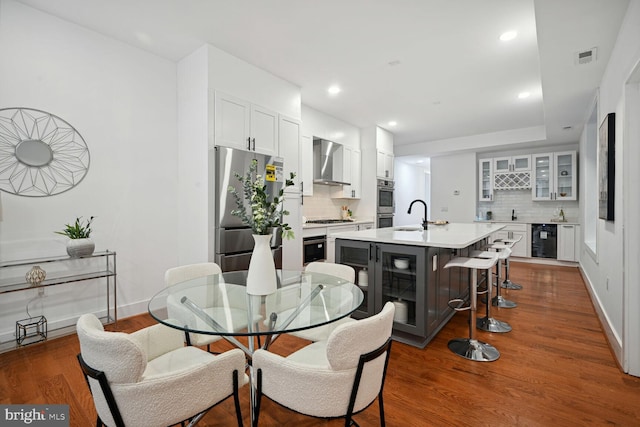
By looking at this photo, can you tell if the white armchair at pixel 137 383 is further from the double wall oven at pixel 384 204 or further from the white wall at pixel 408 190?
the white wall at pixel 408 190

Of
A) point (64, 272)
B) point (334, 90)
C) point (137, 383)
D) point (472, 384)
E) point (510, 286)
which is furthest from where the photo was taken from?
point (510, 286)

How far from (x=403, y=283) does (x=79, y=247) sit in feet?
9.47

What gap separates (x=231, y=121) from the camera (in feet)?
11.0

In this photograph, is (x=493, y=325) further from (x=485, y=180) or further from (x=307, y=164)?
(x=485, y=180)

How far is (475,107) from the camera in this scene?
5.02 m

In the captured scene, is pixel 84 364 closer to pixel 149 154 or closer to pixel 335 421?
pixel 335 421

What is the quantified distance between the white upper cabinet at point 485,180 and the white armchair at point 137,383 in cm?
755

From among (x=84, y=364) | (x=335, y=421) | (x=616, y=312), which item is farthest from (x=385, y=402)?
(x=616, y=312)

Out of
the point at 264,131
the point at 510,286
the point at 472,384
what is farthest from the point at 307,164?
the point at 472,384

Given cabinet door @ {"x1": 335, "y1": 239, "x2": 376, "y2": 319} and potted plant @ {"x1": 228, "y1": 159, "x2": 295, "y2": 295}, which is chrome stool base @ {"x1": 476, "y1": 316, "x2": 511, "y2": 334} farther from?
potted plant @ {"x1": 228, "y1": 159, "x2": 295, "y2": 295}

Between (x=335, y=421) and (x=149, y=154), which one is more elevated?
(x=149, y=154)

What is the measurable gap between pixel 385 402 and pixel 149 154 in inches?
131

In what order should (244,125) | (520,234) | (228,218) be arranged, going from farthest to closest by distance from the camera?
(520,234) → (244,125) → (228,218)

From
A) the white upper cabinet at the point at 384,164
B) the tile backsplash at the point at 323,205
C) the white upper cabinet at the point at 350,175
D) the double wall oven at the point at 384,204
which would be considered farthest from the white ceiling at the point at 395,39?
the double wall oven at the point at 384,204
